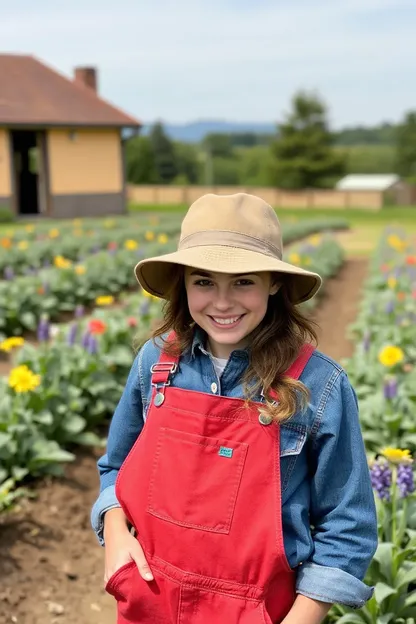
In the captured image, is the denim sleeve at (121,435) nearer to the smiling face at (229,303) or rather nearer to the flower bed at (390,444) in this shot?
the smiling face at (229,303)

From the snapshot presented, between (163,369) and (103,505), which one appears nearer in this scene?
(163,369)

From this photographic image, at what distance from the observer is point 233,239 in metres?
1.94

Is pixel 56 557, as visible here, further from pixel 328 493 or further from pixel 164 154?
pixel 164 154

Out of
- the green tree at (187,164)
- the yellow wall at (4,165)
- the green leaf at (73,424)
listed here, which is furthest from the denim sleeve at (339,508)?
the green tree at (187,164)

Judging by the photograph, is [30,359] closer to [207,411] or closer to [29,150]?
[207,411]

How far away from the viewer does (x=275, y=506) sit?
6.00 feet

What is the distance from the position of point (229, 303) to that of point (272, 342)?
0.15m

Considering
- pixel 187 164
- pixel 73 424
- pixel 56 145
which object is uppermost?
pixel 56 145

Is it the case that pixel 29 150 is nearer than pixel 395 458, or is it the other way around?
pixel 395 458

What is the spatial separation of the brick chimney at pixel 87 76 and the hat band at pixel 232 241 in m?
29.2

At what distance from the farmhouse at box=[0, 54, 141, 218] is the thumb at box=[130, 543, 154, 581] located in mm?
23525

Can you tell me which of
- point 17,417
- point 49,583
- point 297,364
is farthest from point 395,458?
point 17,417

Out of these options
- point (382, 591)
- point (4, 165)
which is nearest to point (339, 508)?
point (382, 591)

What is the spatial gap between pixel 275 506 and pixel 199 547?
209mm
